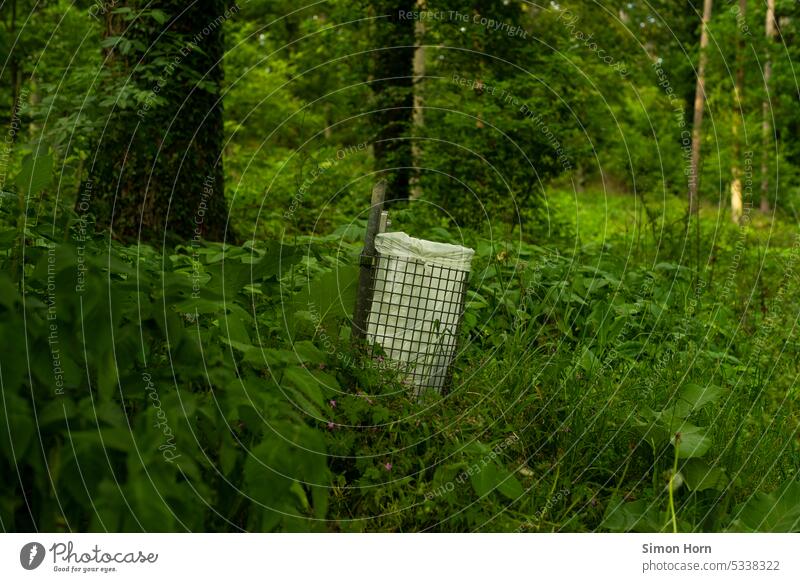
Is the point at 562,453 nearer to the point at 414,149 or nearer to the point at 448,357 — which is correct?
the point at 448,357

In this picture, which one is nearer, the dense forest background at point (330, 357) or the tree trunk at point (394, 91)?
the dense forest background at point (330, 357)

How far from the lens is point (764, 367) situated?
377cm

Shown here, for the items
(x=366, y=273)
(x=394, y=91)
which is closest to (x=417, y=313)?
(x=366, y=273)

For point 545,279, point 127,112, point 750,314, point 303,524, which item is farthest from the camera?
point 750,314

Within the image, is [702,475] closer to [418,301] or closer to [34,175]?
[418,301]

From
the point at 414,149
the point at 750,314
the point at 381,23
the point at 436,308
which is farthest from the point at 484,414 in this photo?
the point at 381,23

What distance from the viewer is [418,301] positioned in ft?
10.4

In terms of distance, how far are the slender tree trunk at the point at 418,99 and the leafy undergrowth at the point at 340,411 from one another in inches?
126

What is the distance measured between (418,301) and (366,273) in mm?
248

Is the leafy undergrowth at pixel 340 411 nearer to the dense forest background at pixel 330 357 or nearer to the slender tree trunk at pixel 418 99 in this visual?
the dense forest background at pixel 330 357

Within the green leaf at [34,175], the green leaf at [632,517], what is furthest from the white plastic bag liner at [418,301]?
the green leaf at [34,175]

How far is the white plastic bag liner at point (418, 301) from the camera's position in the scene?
10.1ft

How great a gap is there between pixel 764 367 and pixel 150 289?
2.90 m

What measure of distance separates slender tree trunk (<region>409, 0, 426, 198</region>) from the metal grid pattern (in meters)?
3.81
